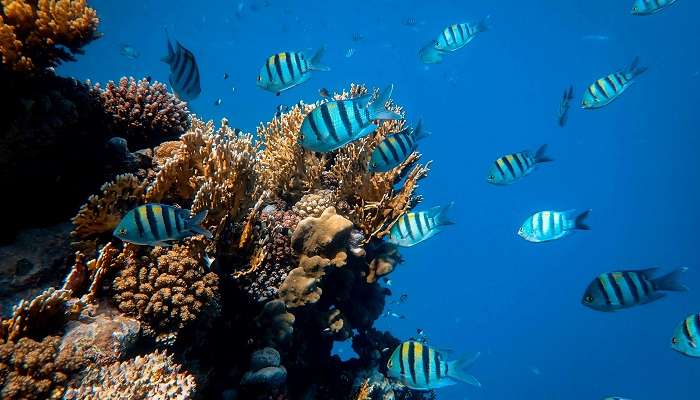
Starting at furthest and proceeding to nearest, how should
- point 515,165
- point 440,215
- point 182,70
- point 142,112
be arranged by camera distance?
point 515,165, point 142,112, point 440,215, point 182,70

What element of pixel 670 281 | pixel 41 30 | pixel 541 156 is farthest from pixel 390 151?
pixel 41 30

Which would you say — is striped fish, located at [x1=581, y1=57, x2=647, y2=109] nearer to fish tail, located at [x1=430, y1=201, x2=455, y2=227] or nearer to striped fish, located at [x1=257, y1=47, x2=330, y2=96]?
fish tail, located at [x1=430, y1=201, x2=455, y2=227]

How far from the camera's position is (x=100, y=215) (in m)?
3.61

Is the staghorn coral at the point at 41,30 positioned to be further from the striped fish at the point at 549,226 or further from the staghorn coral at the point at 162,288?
the striped fish at the point at 549,226

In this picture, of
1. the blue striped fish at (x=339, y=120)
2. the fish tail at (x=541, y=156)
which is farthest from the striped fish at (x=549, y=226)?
the blue striped fish at (x=339, y=120)

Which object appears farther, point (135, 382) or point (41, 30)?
point (41, 30)

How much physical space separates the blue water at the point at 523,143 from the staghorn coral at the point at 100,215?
113 feet

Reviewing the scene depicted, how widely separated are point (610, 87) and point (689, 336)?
12.0 ft

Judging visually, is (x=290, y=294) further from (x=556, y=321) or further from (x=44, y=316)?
(x=556, y=321)

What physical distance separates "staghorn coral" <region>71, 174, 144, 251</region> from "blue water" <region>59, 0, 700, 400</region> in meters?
34.4

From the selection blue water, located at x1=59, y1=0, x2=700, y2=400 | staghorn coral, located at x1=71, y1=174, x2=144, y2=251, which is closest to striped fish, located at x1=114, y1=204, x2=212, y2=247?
staghorn coral, located at x1=71, y1=174, x2=144, y2=251

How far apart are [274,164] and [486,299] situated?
87.0m

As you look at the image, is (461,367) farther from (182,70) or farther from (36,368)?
(182,70)

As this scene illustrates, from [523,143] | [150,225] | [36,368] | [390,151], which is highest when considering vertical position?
[523,143]
